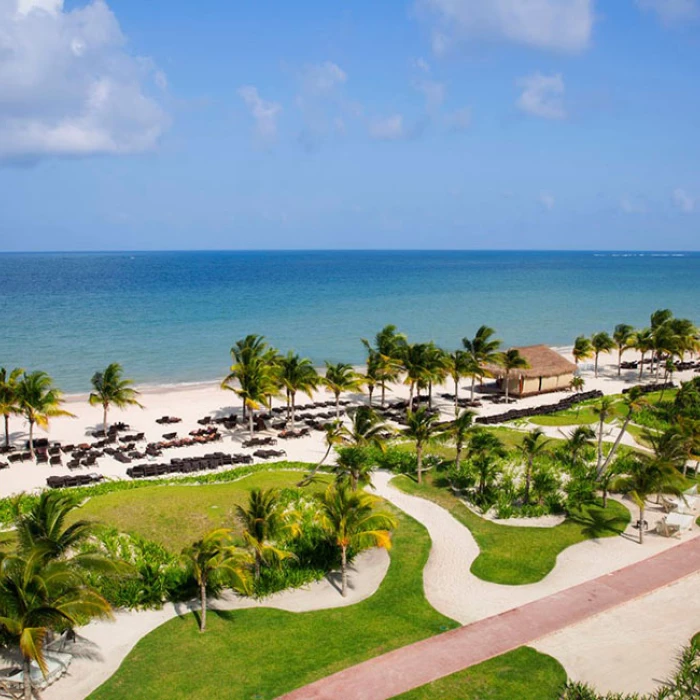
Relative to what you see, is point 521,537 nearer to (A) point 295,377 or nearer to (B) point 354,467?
(B) point 354,467

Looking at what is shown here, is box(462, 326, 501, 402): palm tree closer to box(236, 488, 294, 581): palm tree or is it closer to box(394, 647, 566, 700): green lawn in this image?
box(236, 488, 294, 581): palm tree

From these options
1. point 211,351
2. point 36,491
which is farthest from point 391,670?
point 211,351

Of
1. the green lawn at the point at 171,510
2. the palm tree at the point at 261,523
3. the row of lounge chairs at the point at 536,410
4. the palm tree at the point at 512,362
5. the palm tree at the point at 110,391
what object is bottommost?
the green lawn at the point at 171,510

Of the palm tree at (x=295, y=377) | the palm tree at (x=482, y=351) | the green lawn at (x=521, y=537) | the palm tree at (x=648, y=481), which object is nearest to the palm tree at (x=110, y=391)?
the palm tree at (x=295, y=377)

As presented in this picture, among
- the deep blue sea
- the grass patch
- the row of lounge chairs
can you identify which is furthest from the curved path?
the deep blue sea

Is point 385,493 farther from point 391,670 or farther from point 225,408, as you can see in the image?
point 225,408

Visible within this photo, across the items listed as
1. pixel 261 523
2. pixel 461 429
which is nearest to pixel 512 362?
pixel 461 429

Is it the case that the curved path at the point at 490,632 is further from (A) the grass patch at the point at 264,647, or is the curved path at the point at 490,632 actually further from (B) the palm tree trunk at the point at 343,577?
(B) the palm tree trunk at the point at 343,577
